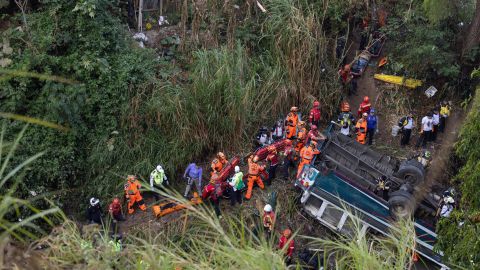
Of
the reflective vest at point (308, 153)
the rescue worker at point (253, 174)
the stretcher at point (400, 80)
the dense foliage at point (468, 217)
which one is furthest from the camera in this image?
the stretcher at point (400, 80)

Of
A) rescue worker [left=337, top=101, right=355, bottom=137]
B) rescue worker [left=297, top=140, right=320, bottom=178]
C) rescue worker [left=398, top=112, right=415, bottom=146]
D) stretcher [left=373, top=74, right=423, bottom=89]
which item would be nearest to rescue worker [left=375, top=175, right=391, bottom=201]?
rescue worker [left=297, top=140, right=320, bottom=178]

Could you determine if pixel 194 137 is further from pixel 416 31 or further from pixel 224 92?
pixel 416 31

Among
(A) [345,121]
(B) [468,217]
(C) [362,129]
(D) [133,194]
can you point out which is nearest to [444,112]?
(C) [362,129]

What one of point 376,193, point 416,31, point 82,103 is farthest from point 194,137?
point 416,31

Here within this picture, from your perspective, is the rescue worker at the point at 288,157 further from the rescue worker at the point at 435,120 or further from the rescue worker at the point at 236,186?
the rescue worker at the point at 435,120

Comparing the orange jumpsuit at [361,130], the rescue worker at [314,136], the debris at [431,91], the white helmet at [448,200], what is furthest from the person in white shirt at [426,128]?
the white helmet at [448,200]

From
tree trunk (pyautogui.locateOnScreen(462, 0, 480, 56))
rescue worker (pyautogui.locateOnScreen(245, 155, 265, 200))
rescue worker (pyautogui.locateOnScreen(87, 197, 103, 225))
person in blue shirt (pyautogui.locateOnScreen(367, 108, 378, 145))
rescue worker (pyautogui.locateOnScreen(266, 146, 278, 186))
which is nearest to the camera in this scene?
rescue worker (pyautogui.locateOnScreen(87, 197, 103, 225))

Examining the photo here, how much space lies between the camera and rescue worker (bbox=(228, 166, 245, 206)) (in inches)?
421

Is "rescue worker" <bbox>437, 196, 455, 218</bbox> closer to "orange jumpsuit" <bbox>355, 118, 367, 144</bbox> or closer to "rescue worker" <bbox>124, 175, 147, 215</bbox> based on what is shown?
"orange jumpsuit" <bbox>355, 118, 367, 144</bbox>

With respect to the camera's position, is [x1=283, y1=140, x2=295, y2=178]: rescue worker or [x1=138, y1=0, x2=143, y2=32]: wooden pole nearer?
[x1=283, y1=140, x2=295, y2=178]: rescue worker

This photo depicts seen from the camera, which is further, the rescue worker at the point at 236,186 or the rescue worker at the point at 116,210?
the rescue worker at the point at 236,186

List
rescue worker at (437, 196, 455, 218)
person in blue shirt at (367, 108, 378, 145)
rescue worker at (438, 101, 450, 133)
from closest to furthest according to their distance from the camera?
rescue worker at (437, 196, 455, 218), person in blue shirt at (367, 108, 378, 145), rescue worker at (438, 101, 450, 133)

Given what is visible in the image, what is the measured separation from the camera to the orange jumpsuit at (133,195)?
420 inches

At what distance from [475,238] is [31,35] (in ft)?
31.7
